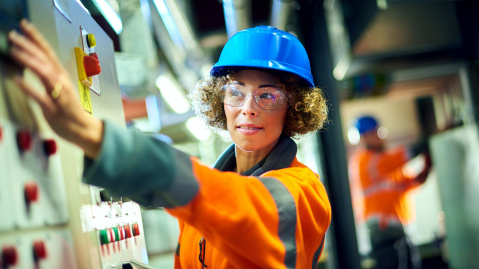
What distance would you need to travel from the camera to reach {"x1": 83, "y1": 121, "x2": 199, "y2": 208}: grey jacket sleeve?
0.77 metres

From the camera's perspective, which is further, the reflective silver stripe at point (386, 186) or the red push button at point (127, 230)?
the reflective silver stripe at point (386, 186)

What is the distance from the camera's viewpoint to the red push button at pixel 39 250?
818 mm

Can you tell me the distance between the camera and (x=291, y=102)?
56.1 inches

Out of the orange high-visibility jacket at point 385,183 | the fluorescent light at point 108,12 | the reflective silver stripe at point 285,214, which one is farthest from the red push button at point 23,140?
the orange high-visibility jacket at point 385,183

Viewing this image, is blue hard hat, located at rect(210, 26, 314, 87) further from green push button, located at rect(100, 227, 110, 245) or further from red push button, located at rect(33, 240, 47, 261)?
red push button, located at rect(33, 240, 47, 261)

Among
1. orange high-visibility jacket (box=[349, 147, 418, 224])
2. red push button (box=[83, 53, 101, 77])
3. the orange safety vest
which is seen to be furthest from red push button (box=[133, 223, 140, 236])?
orange high-visibility jacket (box=[349, 147, 418, 224])

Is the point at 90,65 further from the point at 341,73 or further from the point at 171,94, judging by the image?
the point at 341,73

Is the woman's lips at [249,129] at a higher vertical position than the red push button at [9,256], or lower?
higher

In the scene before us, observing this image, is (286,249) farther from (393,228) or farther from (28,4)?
(393,228)

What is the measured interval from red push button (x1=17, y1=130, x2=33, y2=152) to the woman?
0.08 meters

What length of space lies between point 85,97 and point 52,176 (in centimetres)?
28

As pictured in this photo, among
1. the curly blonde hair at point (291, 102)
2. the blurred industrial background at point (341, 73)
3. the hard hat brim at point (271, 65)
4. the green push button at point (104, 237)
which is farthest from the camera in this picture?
the blurred industrial background at point (341, 73)

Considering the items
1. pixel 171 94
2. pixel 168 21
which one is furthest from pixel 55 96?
pixel 171 94

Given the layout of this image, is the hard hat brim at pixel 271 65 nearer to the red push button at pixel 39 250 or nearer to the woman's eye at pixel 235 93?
the woman's eye at pixel 235 93
